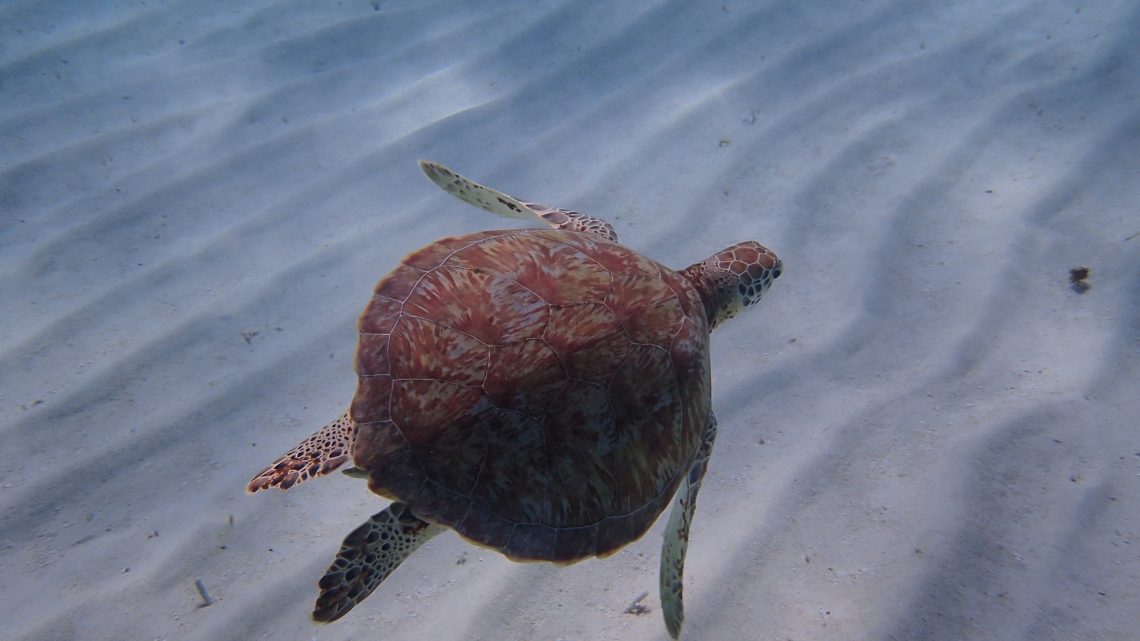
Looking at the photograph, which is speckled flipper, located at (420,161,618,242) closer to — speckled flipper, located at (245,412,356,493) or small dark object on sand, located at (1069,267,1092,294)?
speckled flipper, located at (245,412,356,493)

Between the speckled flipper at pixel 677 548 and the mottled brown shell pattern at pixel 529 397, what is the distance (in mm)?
94

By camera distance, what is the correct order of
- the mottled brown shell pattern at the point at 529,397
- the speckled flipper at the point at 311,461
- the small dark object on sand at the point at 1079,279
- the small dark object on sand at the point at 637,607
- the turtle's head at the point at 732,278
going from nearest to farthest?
the mottled brown shell pattern at the point at 529,397
the speckled flipper at the point at 311,461
the small dark object on sand at the point at 637,607
the turtle's head at the point at 732,278
the small dark object on sand at the point at 1079,279

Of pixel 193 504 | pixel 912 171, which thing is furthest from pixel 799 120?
pixel 193 504

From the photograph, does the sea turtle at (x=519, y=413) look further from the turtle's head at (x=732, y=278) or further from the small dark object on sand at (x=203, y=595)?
the small dark object on sand at (x=203, y=595)

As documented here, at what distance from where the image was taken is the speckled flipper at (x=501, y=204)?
2664 millimetres

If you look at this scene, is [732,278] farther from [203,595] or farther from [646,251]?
Result: [203,595]

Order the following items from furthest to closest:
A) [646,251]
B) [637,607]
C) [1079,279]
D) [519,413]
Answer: [646,251] < [1079,279] < [637,607] < [519,413]

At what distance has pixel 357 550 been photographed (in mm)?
1820

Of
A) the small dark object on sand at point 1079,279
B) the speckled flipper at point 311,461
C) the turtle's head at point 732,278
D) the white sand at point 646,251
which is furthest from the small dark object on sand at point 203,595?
the small dark object on sand at point 1079,279

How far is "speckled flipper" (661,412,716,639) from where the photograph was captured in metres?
1.97

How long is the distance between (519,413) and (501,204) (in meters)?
1.34

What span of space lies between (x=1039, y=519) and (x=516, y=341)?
2.12 meters

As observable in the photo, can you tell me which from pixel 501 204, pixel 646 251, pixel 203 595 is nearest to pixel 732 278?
pixel 646 251

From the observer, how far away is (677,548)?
2033mm
